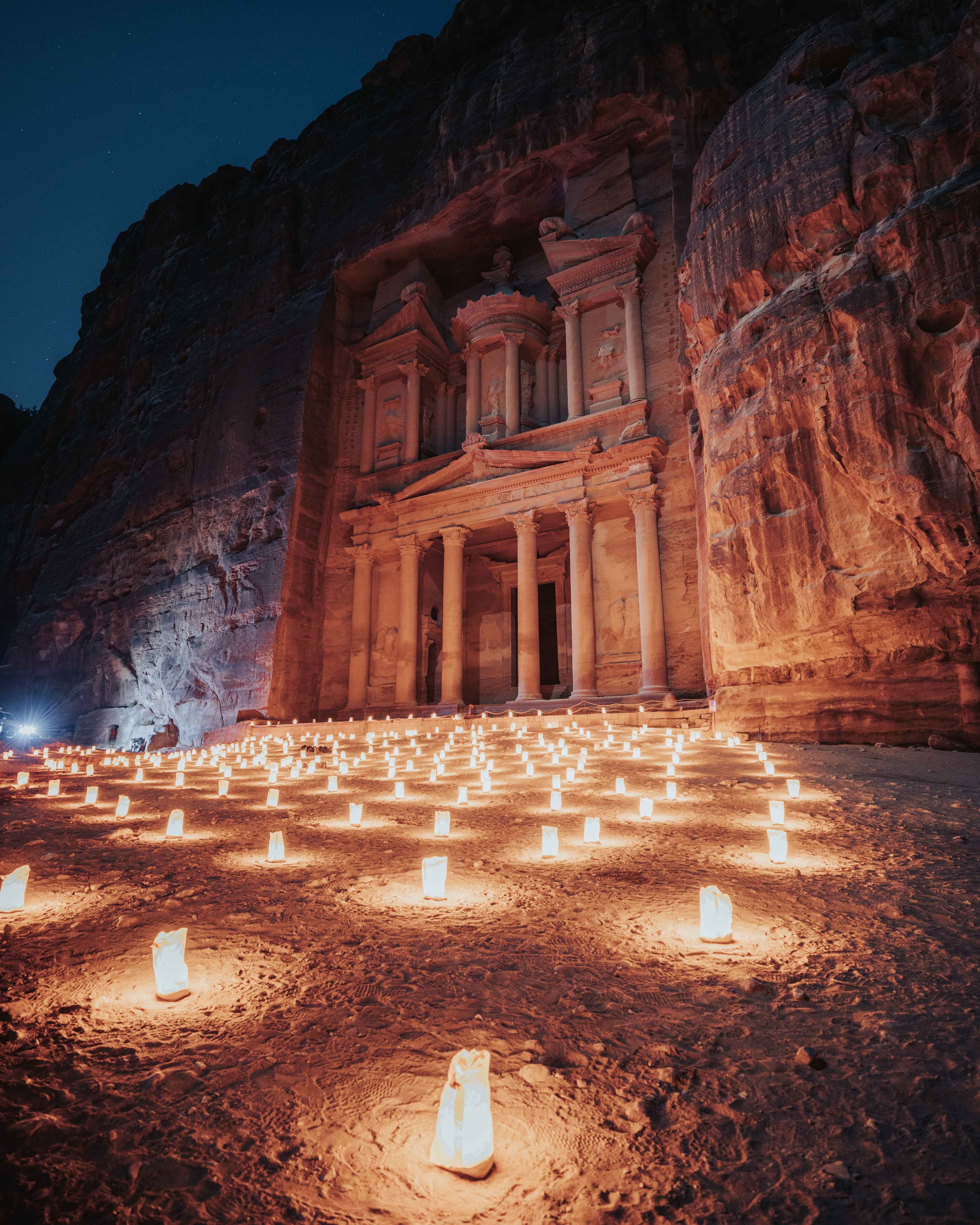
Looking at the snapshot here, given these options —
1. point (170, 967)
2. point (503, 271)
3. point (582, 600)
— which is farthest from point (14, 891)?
point (503, 271)

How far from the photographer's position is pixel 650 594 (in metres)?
19.0

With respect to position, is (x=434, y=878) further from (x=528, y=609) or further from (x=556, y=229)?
(x=556, y=229)

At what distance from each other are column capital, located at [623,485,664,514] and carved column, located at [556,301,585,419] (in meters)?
4.40

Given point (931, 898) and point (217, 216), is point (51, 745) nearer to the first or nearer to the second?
point (931, 898)

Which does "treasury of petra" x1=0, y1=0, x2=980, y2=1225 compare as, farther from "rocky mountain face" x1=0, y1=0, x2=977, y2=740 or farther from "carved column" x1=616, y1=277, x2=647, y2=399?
"carved column" x1=616, y1=277, x2=647, y2=399

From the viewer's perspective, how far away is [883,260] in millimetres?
8547

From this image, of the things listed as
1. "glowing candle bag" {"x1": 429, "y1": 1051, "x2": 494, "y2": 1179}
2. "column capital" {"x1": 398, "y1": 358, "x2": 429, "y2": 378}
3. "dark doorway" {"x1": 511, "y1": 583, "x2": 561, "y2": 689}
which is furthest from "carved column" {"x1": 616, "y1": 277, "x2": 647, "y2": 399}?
"glowing candle bag" {"x1": 429, "y1": 1051, "x2": 494, "y2": 1179}

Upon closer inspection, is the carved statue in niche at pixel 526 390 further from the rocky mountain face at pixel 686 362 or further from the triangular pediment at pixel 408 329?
the rocky mountain face at pixel 686 362

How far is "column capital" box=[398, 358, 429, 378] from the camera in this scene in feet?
85.7

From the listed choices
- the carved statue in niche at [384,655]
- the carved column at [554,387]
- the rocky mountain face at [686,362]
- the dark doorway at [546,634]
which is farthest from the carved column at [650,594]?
the carved statue in niche at [384,655]

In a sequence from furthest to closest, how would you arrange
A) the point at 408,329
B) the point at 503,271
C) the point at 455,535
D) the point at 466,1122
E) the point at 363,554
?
the point at 503,271
the point at 408,329
the point at 363,554
the point at 455,535
the point at 466,1122

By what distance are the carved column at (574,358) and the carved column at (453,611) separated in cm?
604

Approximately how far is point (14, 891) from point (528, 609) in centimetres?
1824

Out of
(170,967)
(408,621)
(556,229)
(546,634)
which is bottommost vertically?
(170,967)
